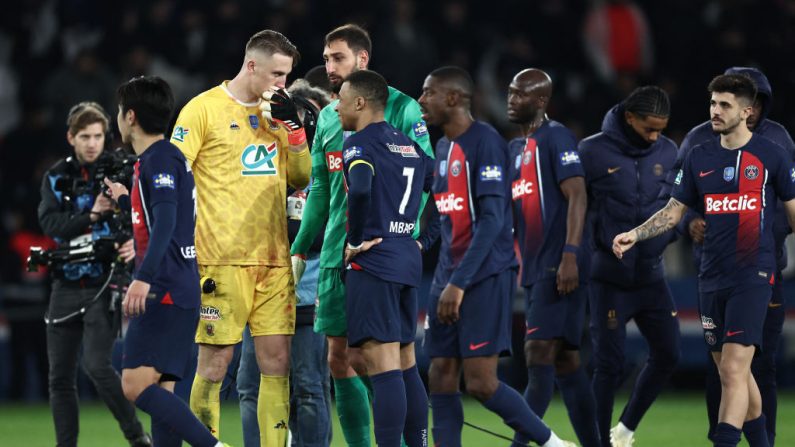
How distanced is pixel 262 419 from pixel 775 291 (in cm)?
329

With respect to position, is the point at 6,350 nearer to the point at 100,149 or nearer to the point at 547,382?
the point at 100,149

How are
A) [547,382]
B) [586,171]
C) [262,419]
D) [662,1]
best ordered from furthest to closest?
[662,1] < [586,171] < [547,382] < [262,419]

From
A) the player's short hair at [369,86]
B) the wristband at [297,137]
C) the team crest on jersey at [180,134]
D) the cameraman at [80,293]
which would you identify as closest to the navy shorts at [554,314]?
the player's short hair at [369,86]

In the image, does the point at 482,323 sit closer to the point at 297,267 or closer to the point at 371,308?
the point at 371,308

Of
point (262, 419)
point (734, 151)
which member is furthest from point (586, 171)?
point (262, 419)

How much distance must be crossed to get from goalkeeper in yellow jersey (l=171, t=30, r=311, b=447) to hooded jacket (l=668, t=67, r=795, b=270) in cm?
262

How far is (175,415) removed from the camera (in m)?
6.56

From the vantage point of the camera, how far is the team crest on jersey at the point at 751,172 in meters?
7.55

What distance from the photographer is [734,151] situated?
763 centimetres

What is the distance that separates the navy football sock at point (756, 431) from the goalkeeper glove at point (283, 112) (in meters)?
3.12

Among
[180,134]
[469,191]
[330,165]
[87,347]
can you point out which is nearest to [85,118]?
[87,347]

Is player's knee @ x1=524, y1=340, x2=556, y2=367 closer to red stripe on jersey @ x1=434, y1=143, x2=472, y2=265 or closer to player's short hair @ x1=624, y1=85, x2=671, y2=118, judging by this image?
red stripe on jersey @ x1=434, y1=143, x2=472, y2=265

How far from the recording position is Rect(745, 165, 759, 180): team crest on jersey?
7547mm

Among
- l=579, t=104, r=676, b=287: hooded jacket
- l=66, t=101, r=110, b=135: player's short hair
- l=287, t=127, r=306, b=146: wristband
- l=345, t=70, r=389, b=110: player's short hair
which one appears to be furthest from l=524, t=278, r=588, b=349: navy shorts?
l=66, t=101, r=110, b=135: player's short hair
